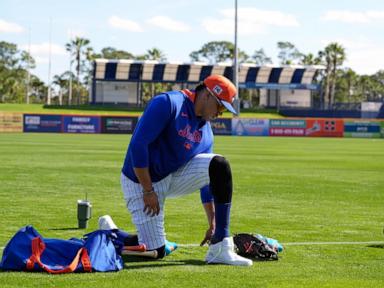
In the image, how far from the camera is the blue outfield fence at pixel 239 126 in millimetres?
65125

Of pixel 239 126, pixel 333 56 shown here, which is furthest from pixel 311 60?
pixel 239 126

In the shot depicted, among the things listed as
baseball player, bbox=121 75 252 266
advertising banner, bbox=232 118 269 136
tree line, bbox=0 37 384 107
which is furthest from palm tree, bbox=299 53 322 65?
baseball player, bbox=121 75 252 266

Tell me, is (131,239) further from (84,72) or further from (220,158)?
(84,72)

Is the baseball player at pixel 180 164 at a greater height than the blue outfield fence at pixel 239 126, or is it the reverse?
the baseball player at pixel 180 164

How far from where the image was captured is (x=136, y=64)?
10438 centimetres

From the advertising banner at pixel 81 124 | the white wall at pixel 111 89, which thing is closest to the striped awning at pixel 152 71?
the white wall at pixel 111 89

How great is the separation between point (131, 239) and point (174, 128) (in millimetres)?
1293

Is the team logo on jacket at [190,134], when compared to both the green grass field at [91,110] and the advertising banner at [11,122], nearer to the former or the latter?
the advertising banner at [11,122]

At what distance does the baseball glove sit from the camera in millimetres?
7730

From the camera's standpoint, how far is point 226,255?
735cm

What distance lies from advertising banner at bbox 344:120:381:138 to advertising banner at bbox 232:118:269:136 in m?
7.33

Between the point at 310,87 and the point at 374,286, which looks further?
the point at 310,87

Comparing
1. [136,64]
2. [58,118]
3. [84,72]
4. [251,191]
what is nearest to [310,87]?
[136,64]

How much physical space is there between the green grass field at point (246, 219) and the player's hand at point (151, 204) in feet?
1.60
